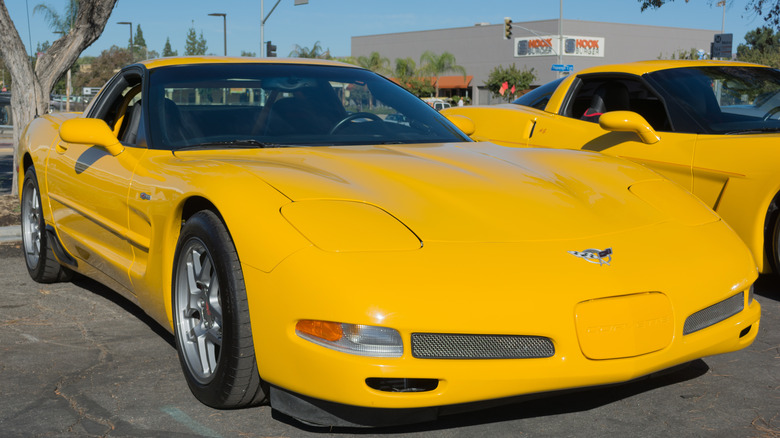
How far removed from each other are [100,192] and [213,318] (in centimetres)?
129

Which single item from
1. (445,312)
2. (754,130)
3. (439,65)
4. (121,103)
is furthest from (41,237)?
(439,65)

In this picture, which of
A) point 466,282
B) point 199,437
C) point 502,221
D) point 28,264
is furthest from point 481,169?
point 28,264

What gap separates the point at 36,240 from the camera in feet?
17.9

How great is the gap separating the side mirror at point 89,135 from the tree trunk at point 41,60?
5.11 metres

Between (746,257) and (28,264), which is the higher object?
(746,257)

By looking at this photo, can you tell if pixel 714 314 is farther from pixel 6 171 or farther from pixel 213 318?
pixel 6 171

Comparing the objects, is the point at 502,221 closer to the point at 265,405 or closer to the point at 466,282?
the point at 466,282

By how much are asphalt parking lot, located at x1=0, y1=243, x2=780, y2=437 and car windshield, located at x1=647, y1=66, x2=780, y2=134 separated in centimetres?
160

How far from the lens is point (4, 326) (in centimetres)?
444

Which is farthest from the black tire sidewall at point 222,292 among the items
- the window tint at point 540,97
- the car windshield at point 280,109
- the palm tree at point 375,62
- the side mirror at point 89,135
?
the palm tree at point 375,62

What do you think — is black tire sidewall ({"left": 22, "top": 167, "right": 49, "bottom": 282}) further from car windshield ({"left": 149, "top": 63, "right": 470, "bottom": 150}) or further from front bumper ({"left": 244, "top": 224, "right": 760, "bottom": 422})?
front bumper ({"left": 244, "top": 224, "right": 760, "bottom": 422})

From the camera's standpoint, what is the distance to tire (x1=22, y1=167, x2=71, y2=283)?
527 centimetres

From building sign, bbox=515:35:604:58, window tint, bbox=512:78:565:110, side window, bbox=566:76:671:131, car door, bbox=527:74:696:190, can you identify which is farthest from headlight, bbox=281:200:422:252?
building sign, bbox=515:35:604:58

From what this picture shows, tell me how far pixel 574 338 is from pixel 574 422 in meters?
0.51
